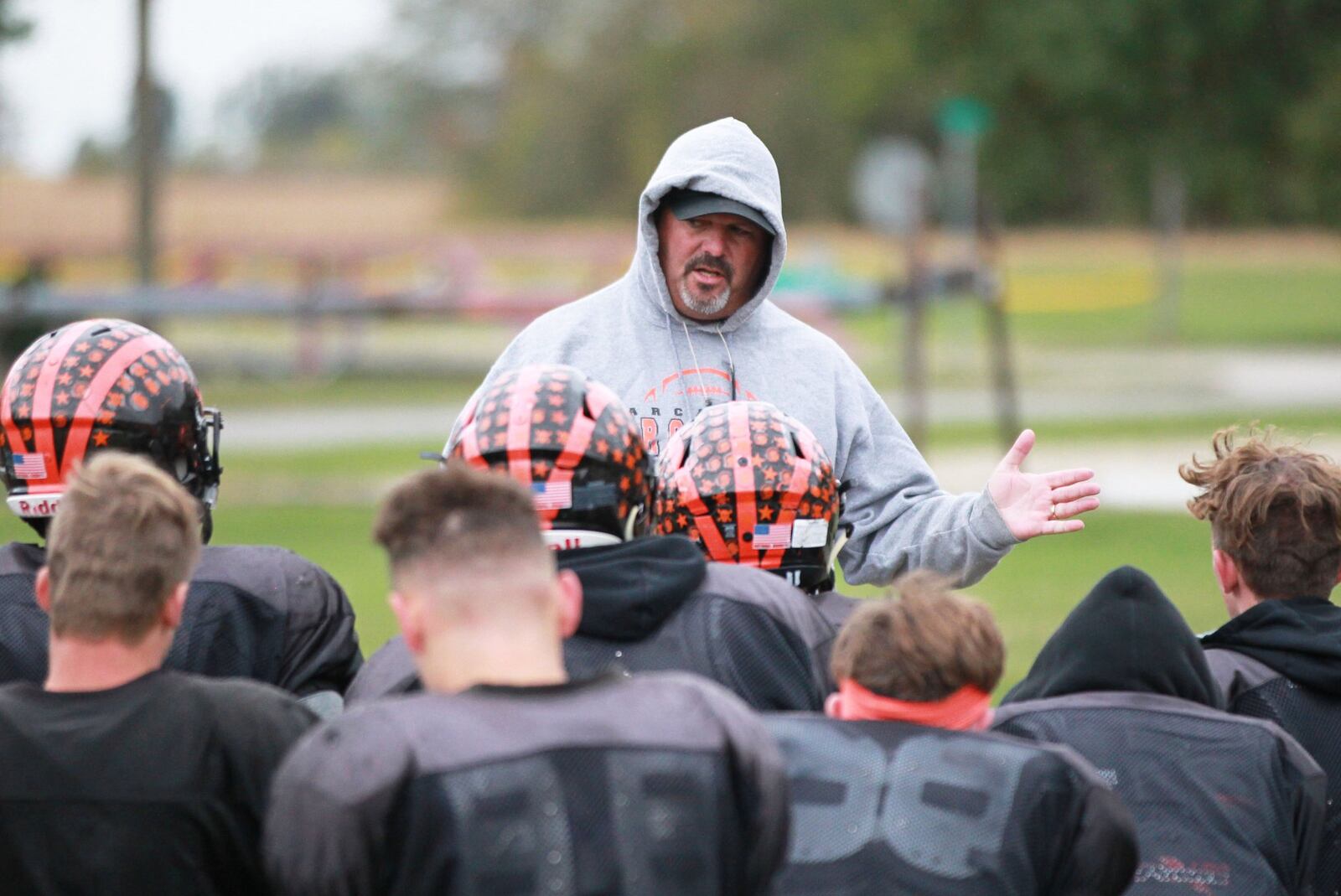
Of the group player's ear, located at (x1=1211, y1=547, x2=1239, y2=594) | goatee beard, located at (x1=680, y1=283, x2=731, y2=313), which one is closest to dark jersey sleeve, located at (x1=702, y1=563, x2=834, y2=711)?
player's ear, located at (x1=1211, y1=547, x2=1239, y2=594)

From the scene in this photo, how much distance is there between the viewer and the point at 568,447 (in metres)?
3.70

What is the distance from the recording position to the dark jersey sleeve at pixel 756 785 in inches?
114

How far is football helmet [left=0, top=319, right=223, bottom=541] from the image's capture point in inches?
155

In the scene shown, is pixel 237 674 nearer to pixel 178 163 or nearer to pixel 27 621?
pixel 27 621

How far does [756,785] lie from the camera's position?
2902 millimetres

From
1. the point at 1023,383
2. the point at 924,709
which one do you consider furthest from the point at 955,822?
the point at 1023,383

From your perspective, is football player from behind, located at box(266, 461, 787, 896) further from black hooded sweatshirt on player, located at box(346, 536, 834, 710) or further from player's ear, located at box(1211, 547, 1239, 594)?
player's ear, located at box(1211, 547, 1239, 594)

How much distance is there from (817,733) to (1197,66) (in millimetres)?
32065

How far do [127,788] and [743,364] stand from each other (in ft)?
9.12

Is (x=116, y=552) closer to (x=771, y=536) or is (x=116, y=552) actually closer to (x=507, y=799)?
(x=507, y=799)

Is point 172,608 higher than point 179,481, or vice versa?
point 179,481

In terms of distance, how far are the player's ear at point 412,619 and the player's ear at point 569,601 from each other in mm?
257

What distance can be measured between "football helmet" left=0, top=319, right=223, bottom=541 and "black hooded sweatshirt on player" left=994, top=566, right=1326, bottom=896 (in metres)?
1.93

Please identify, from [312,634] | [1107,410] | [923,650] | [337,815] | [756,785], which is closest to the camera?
[337,815]
